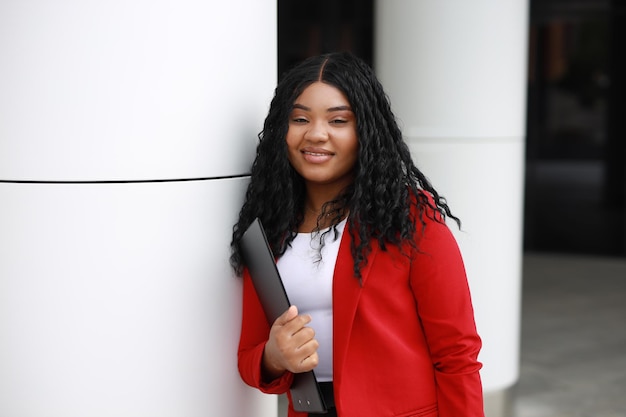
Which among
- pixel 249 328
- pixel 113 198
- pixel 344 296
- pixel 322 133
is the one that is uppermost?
pixel 322 133

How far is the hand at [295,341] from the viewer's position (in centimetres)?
188

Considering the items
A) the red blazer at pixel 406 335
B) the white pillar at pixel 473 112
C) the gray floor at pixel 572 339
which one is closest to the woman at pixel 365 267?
the red blazer at pixel 406 335

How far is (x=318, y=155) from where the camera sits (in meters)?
2.02

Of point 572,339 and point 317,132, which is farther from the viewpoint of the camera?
point 572,339

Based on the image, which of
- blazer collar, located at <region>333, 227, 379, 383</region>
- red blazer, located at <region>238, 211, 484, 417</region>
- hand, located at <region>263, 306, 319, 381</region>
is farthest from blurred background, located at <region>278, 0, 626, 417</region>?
hand, located at <region>263, 306, 319, 381</region>

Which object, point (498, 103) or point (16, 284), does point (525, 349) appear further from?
point (16, 284)

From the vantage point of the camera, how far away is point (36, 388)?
1.97 meters

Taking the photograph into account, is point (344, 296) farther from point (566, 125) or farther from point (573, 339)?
point (566, 125)

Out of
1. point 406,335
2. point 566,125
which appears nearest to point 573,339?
point 406,335

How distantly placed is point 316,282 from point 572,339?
5668 millimetres

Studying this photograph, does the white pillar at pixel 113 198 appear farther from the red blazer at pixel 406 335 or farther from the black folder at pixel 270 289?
the red blazer at pixel 406 335

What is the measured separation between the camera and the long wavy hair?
1996 millimetres

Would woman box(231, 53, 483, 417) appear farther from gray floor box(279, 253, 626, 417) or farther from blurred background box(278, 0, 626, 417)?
blurred background box(278, 0, 626, 417)

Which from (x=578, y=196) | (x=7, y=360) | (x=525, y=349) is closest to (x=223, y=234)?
(x=7, y=360)
